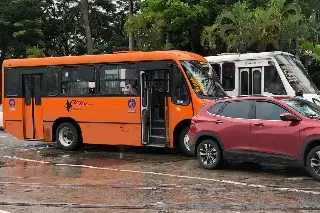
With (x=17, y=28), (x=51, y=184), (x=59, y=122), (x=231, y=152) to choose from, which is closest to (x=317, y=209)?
→ (x=231, y=152)

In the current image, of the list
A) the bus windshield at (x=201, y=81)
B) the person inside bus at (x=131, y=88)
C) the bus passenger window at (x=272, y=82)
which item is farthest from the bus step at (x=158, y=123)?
the bus passenger window at (x=272, y=82)

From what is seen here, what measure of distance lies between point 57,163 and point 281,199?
22.6ft

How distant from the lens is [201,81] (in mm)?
14172

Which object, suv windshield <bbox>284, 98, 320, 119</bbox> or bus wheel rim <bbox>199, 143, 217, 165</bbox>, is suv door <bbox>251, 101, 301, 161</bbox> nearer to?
suv windshield <bbox>284, 98, 320, 119</bbox>

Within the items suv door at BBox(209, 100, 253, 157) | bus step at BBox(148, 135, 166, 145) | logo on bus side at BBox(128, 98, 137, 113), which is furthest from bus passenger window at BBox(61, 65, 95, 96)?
suv door at BBox(209, 100, 253, 157)

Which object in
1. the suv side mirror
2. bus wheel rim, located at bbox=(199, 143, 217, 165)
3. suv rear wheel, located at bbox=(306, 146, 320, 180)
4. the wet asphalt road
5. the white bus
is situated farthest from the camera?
the white bus

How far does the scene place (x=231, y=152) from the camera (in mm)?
11141

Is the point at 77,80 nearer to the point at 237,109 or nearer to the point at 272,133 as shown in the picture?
the point at 237,109

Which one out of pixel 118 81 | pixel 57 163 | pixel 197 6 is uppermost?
pixel 197 6

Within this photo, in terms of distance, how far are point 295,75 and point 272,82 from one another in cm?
81

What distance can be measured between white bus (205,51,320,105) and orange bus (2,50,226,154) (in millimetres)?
3473

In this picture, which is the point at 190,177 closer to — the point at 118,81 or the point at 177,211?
the point at 177,211

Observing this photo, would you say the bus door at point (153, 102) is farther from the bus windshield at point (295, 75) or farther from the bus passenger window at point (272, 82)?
the bus windshield at point (295, 75)

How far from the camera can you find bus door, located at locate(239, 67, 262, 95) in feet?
59.5
